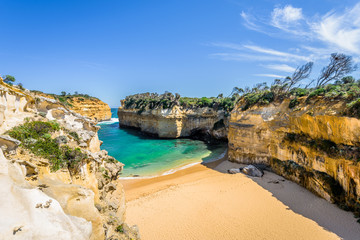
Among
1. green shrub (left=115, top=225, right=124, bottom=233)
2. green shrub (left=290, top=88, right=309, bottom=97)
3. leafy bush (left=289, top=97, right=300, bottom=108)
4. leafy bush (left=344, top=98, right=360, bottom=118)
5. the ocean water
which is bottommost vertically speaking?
the ocean water

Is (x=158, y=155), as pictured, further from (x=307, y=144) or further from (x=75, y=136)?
(x=307, y=144)

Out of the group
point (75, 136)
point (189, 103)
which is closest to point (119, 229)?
point (75, 136)

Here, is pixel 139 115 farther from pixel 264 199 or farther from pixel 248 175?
pixel 264 199

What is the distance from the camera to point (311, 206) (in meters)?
9.88

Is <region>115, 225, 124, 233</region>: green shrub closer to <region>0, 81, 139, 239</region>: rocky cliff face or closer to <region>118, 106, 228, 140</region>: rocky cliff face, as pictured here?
<region>0, 81, 139, 239</region>: rocky cliff face

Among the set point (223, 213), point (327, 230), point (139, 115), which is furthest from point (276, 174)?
point (139, 115)

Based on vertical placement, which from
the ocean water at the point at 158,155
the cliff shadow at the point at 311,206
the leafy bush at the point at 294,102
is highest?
the leafy bush at the point at 294,102

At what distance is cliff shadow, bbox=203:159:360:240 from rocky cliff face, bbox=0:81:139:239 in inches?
382

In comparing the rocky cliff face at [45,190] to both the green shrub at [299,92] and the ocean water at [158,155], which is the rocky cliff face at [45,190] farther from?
the green shrub at [299,92]

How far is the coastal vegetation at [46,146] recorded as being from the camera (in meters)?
5.12

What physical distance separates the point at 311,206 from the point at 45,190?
13130mm

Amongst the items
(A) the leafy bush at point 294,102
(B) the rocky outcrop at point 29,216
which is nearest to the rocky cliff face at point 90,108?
(B) the rocky outcrop at point 29,216

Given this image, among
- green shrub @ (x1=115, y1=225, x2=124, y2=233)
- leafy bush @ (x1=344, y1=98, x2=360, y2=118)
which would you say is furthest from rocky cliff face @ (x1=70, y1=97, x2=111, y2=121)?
leafy bush @ (x1=344, y1=98, x2=360, y2=118)

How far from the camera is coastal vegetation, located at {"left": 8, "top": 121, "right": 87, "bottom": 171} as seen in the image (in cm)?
512
